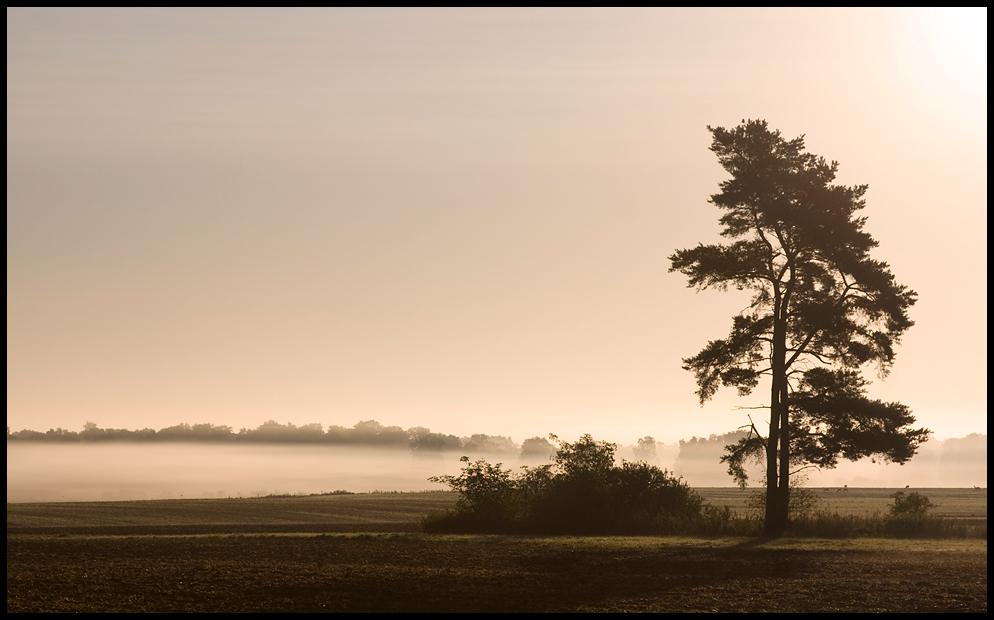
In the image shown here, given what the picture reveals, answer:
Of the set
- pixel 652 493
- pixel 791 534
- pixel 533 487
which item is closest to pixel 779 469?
pixel 791 534

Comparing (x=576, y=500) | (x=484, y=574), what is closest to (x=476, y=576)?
(x=484, y=574)

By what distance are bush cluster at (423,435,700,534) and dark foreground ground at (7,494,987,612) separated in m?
5.54

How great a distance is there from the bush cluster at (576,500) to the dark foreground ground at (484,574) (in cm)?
Result: 554

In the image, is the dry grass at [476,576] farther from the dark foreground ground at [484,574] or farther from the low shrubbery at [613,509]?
the low shrubbery at [613,509]

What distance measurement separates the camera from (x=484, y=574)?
18.1m

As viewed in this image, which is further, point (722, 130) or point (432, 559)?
point (722, 130)

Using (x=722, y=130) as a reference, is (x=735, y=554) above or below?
below

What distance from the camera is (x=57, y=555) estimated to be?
67.5ft

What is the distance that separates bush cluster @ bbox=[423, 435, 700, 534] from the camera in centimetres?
3328

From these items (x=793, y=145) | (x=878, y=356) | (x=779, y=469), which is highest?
(x=793, y=145)

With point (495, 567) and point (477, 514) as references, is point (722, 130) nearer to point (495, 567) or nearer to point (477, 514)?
point (477, 514)

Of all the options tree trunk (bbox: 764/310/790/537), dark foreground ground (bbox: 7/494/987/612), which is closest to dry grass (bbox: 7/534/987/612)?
dark foreground ground (bbox: 7/494/987/612)

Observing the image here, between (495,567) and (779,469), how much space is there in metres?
16.3

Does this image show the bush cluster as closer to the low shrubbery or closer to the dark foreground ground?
the low shrubbery
